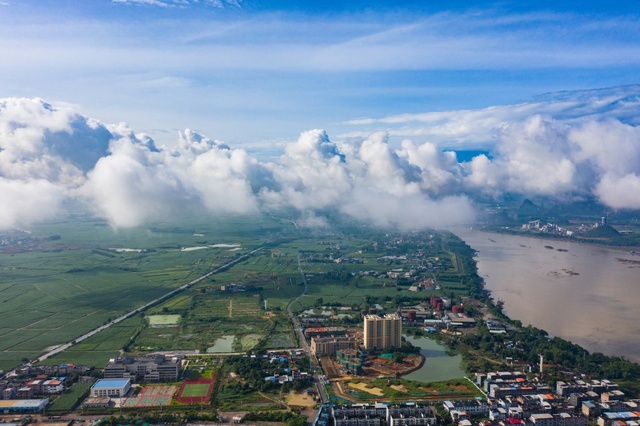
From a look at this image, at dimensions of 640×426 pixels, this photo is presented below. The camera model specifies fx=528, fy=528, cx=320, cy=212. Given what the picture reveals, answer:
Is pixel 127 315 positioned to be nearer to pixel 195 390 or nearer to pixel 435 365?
pixel 195 390

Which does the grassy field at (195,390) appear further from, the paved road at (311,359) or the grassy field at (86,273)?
the grassy field at (86,273)

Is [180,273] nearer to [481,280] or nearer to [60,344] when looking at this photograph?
[60,344]

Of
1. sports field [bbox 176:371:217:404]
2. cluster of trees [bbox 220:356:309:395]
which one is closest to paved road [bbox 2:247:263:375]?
sports field [bbox 176:371:217:404]

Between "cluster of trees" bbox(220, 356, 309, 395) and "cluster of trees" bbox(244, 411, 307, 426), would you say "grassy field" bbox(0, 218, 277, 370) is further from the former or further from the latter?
"cluster of trees" bbox(244, 411, 307, 426)

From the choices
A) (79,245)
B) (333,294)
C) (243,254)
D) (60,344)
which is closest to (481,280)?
(333,294)

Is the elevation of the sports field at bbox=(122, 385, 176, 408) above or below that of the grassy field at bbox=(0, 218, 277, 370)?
below
